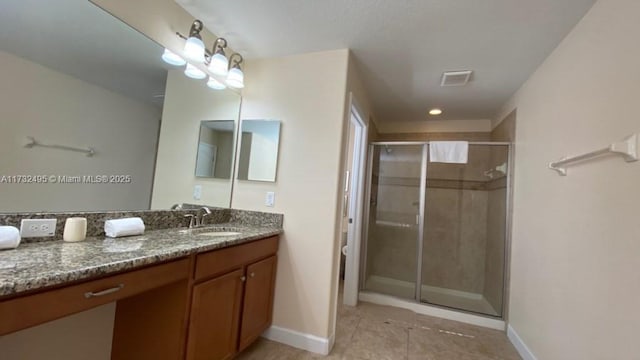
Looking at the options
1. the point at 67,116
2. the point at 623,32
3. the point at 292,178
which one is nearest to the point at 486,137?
the point at 623,32

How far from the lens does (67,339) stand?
1.30 metres

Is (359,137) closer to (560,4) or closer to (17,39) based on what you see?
(560,4)

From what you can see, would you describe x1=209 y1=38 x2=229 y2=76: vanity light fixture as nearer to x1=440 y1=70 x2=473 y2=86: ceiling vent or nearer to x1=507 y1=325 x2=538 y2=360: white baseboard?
x1=440 y1=70 x2=473 y2=86: ceiling vent

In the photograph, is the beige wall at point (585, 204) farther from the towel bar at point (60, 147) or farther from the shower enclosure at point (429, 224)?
the towel bar at point (60, 147)

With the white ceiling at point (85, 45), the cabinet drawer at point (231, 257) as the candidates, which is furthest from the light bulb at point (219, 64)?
the cabinet drawer at point (231, 257)

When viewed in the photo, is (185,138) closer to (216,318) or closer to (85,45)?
(85,45)

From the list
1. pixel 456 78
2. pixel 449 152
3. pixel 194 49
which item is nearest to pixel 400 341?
pixel 449 152

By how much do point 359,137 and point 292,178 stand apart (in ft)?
4.16

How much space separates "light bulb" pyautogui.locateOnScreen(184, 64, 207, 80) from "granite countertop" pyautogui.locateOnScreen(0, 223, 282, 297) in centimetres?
112

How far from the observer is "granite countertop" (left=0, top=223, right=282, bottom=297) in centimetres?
80

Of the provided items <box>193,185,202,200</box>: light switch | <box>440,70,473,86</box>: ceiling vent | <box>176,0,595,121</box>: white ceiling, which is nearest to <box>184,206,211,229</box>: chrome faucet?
<box>193,185,202,200</box>: light switch

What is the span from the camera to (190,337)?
135cm

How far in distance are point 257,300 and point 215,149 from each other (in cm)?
124

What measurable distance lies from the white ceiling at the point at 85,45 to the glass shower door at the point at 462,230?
3.23 meters
